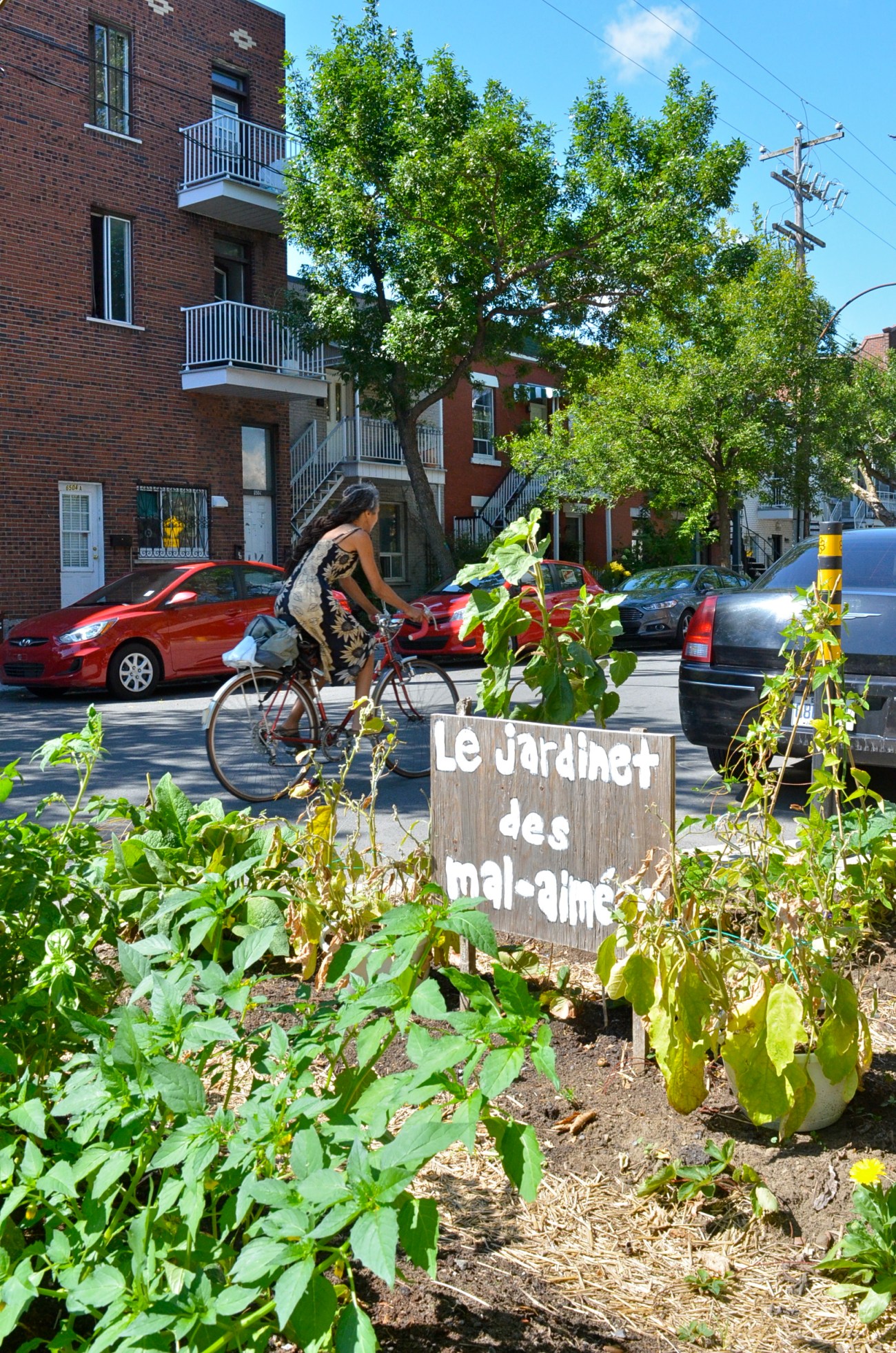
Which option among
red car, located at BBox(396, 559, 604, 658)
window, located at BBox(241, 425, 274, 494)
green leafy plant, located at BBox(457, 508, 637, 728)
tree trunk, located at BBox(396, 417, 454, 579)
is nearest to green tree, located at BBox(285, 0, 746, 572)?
tree trunk, located at BBox(396, 417, 454, 579)

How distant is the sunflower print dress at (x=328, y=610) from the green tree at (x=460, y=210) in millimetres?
14171

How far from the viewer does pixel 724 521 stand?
2953 centimetres

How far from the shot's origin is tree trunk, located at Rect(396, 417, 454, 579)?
2280cm

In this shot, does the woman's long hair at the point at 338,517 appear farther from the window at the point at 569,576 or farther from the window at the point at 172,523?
the window at the point at 172,523

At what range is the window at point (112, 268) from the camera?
66.3ft

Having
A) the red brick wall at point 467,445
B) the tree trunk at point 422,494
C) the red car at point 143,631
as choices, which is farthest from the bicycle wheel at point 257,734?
the red brick wall at point 467,445

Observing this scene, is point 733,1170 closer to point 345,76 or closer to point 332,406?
point 345,76

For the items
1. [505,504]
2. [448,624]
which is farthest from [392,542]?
[448,624]

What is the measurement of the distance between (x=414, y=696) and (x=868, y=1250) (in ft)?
19.9

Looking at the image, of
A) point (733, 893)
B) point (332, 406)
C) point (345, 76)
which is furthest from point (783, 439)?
point (733, 893)

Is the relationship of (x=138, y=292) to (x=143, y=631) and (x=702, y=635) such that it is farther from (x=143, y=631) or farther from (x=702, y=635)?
(x=702, y=635)

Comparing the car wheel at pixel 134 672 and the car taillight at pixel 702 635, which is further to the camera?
the car wheel at pixel 134 672

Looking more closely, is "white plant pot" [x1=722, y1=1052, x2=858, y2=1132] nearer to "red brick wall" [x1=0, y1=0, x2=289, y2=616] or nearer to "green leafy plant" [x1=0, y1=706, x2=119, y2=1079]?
"green leafy plant" [x1=0, y1=706, x2=119, y2=1079]

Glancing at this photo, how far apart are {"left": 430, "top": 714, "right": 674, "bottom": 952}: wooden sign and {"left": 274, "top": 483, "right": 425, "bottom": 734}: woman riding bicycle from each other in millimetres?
3238
